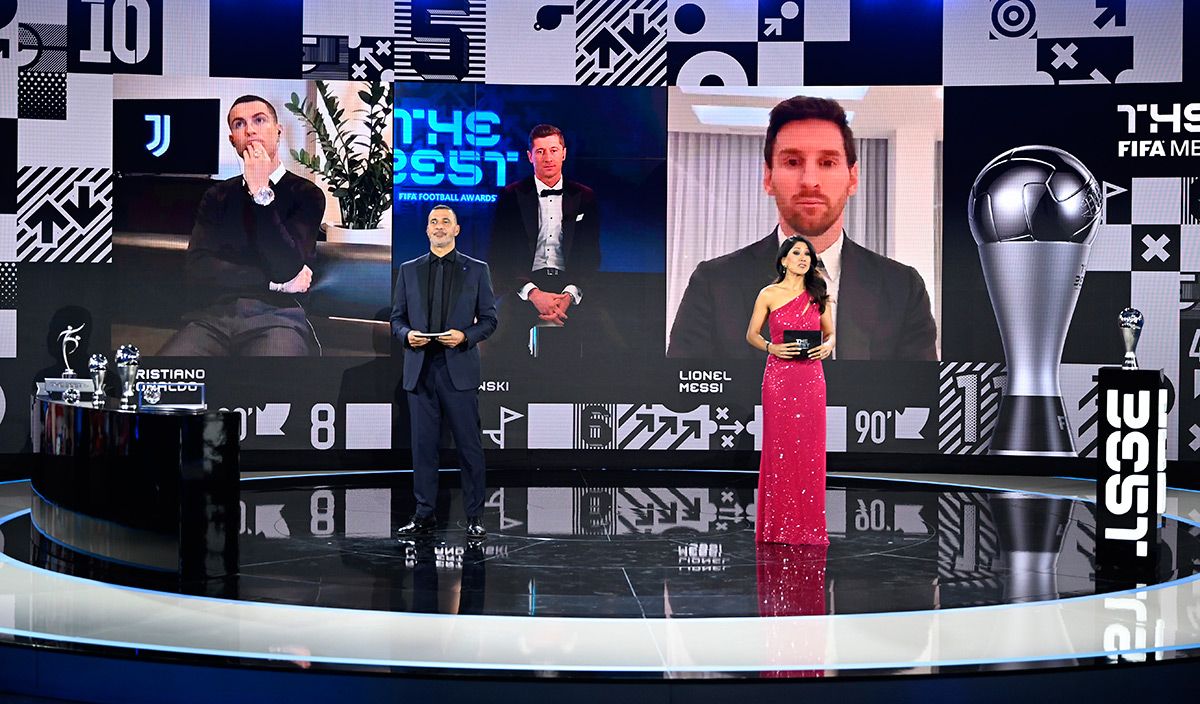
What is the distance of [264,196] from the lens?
8.38 m

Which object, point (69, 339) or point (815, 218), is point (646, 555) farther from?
point (69, 339)

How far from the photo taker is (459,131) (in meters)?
8.45

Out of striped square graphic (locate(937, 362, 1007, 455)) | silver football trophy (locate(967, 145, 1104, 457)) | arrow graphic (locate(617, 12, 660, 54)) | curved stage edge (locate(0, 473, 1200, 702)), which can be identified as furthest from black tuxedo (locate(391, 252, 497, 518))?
silver football trophy (locate(967, 145, 1104, 457))

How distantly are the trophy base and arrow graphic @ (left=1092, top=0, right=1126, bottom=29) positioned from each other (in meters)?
2.58

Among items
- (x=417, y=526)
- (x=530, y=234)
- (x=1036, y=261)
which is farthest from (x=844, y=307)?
(x=417, y=526)

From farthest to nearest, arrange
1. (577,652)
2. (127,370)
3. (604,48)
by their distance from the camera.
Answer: (604,48) < (127,370) < (577,652)

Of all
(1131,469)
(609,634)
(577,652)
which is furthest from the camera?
(1131,469)

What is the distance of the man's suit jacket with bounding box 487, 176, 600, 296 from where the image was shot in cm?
854

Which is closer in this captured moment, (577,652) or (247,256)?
(577,652)

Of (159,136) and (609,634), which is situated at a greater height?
(159,136)

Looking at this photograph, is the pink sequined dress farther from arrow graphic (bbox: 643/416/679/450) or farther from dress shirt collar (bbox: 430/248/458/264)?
arrow graphic (bbox: 643/416/679/450)

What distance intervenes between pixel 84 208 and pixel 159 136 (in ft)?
2.29

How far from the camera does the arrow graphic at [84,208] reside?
823 centimetres

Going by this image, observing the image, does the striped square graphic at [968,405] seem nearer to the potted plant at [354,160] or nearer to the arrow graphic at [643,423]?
the arrow graphic at [643,423]
